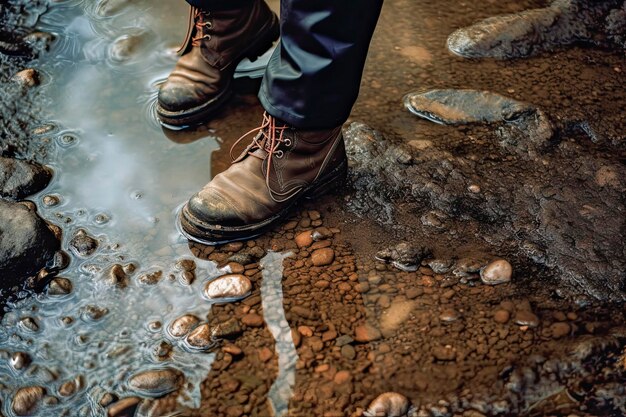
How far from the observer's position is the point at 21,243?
2035 millimetres

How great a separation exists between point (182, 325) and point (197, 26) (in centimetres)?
128

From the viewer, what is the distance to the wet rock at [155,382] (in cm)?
173

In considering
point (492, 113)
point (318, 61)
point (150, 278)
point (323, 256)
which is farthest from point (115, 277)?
point (492, 113)

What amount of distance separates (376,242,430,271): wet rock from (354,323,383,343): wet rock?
0.88 ft

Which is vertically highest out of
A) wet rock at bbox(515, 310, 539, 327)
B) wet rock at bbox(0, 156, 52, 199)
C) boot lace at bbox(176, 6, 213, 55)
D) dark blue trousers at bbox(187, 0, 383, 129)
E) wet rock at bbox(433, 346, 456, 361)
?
dark blue trousers at bbox(187, 0, 383, 129)

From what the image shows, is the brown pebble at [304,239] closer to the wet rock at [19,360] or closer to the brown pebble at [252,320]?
the brown pebble at [252,320]

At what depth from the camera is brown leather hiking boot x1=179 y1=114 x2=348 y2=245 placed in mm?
2137

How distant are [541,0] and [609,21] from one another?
1.21 feet

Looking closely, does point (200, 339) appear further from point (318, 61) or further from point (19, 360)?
point (318, 61)

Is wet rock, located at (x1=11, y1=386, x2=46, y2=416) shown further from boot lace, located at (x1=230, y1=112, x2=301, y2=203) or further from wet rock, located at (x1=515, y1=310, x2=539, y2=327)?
wet rock, located at (x1=515, y1=310, x2=539, y2=327)

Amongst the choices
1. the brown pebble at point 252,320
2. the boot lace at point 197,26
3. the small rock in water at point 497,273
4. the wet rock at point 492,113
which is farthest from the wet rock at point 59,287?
the wet rock at point 492,113

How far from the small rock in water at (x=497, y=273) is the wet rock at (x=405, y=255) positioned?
7.8 inches

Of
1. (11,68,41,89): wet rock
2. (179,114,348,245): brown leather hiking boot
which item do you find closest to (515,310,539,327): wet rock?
(179,114,348,245): brown leather hiking boot

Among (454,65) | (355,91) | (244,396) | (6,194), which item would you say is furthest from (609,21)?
(6,194)
